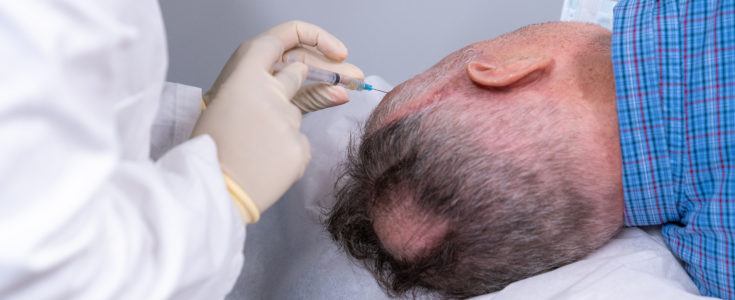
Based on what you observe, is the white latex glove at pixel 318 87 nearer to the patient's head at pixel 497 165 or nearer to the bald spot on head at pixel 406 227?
the patient's head at pixel 497 165

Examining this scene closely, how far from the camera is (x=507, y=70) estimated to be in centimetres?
89

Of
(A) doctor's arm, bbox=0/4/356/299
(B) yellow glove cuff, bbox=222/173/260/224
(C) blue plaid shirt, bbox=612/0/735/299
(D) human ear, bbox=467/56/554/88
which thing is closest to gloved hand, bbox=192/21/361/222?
(B) yellow glove cuff, bbox=222/173/260/224

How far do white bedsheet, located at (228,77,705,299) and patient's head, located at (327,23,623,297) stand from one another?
0.13ft

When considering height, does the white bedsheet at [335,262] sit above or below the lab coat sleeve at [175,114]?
below

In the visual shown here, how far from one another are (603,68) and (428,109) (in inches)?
10.8

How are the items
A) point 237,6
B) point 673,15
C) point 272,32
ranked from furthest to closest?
point 237,6, point 272,32, point 673,15

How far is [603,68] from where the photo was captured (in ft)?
2.95

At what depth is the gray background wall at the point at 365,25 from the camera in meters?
1.38

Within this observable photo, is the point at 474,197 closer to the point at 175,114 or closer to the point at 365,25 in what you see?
the point at 175,114

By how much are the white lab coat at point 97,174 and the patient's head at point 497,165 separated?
30 cm

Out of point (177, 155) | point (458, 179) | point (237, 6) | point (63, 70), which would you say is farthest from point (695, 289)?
point (237, 6)

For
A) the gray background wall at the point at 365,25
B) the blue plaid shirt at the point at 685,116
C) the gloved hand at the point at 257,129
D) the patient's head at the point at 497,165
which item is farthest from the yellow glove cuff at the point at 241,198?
the gray background wall at the point at 365,25

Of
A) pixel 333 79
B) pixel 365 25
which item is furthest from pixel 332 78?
pixel 365 25

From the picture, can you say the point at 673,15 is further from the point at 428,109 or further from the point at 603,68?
the point at 428,109
